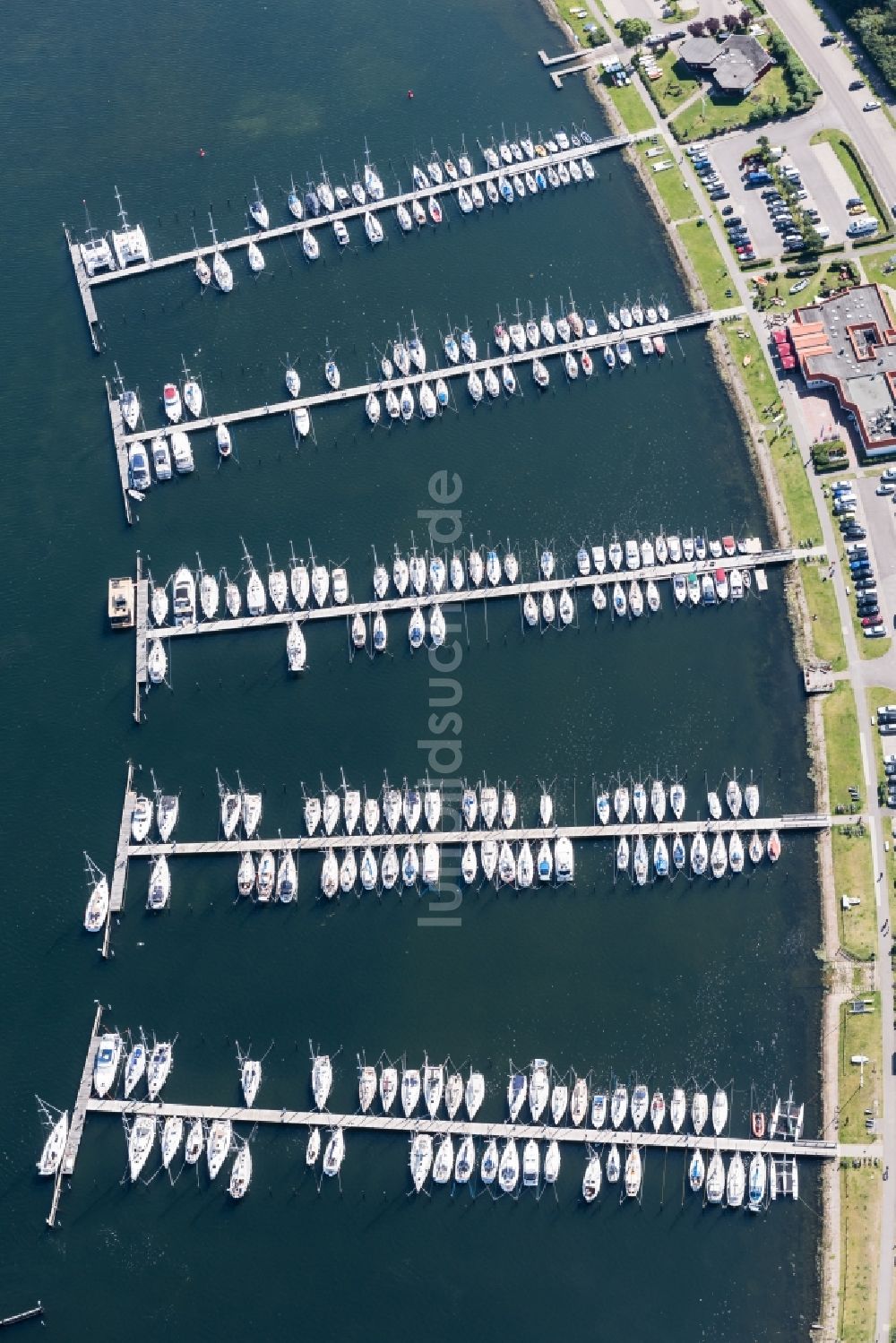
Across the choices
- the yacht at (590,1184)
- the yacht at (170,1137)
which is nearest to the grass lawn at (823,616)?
the yacht at (590,1184)

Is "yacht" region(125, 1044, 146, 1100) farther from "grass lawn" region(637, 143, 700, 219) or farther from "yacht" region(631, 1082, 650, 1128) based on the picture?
"grass lawn" region(637, 143, 700, 219)

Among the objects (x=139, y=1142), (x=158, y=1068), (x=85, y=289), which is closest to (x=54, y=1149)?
(x=139, y=1142)

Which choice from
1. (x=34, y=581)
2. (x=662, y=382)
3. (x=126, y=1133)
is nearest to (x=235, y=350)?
(x=34, y=581)

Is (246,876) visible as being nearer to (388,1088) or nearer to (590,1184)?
(388,1088)

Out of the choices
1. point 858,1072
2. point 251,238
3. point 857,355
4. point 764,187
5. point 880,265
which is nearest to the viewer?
point 858,1072

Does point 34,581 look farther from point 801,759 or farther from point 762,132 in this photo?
point 762,132

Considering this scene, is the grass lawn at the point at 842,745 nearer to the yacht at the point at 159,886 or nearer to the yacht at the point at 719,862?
the yacht at the point at 719,862
